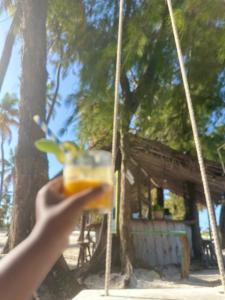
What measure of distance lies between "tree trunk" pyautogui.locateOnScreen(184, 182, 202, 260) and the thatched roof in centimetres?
35

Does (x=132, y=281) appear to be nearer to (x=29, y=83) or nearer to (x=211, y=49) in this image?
(x=29, y=83)

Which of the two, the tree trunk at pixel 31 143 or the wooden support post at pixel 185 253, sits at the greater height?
the tree trunk at pixel 31 143

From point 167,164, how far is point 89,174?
30.1ft

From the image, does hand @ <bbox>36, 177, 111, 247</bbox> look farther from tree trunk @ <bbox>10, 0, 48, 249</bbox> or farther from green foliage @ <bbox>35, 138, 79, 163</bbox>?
tree trunk @ <bbox>10, 0, 48, 249</bbox>

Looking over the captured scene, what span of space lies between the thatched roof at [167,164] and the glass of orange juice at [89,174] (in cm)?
814

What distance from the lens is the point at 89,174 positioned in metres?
0.94

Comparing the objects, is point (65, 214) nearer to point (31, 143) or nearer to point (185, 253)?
point (31, 143)

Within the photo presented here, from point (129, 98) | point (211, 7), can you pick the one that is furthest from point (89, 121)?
point (211, 7)

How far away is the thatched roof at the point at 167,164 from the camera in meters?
9.45

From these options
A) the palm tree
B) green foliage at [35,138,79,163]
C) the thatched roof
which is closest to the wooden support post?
the thatched roof

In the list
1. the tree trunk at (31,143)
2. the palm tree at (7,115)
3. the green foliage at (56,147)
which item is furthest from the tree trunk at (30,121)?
the palm tree at (7,115)

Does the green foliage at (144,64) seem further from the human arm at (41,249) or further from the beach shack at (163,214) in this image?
the human arm at (41,249)

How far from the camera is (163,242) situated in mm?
10109

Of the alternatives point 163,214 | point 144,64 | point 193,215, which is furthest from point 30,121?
point 193,215
